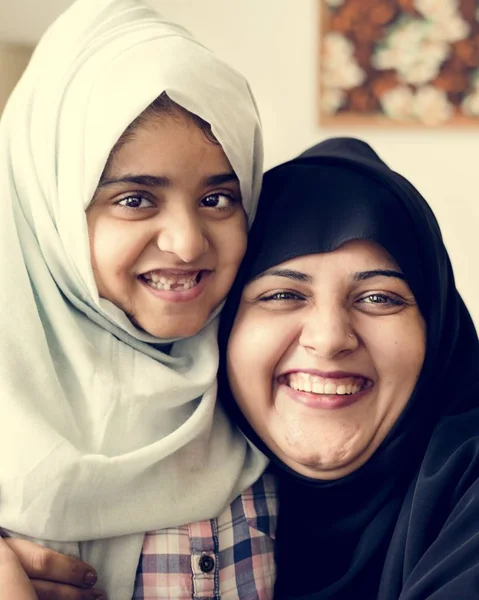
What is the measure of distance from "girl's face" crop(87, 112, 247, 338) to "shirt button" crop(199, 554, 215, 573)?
1.03 feet

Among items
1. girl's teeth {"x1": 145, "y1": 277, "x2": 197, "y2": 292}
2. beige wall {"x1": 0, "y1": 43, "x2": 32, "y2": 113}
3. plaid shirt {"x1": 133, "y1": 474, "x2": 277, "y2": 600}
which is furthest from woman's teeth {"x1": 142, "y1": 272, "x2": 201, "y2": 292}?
beige wall {"x1": 0, "y1": 43, "x2": 32, "y2": 113}

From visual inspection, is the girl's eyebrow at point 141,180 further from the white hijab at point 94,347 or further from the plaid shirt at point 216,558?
the plaid shirt at point 216,558

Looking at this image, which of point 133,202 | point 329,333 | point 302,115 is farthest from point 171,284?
point 302,115

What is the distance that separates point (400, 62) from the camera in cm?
253

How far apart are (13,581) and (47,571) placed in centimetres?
5

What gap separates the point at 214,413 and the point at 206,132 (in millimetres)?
432

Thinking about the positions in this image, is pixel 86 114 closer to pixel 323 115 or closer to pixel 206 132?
pixel 206 132

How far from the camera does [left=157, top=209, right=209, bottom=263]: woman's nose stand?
3.33 feet

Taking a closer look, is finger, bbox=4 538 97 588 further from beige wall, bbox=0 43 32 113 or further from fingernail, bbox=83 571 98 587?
beige wall, bbox=0 43 32 113

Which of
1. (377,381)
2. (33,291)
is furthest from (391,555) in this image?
(33,291)

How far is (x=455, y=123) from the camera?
2.54m

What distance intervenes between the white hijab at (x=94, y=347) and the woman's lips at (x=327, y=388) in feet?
0.42

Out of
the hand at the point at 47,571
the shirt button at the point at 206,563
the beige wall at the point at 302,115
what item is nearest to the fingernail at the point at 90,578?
the hand at the point at 47,571

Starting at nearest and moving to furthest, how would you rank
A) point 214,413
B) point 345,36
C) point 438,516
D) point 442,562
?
1. point 442,562
2. point 438,516
3. point 214,413
4. point 345,36
